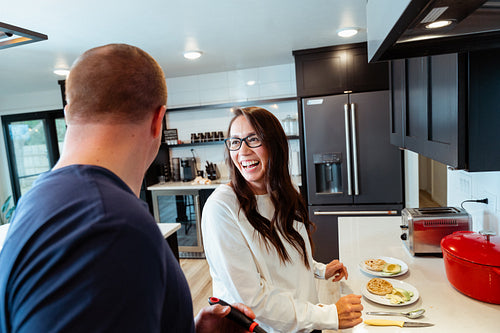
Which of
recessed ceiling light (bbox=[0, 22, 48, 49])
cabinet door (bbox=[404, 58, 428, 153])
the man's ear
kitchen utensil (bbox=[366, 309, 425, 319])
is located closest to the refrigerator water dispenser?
cabinet door (bbox=[404, 58, 428, 153])

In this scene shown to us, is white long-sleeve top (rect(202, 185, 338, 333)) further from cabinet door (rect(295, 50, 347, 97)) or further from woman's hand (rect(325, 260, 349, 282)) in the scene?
cabinet door (rect(295, 50, 347, 97))

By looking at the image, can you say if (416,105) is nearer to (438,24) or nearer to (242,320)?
(438,24)

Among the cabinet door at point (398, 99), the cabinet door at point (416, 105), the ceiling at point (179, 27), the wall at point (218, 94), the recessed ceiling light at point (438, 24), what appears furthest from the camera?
the wall at point (218, 94)

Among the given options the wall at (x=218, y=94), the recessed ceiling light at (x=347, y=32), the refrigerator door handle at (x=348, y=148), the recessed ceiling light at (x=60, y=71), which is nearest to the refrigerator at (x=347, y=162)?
the refrigerator door handle at (x=348, y=148)

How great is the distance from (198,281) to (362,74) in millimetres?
2716

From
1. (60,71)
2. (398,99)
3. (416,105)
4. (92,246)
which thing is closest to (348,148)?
(398,99)

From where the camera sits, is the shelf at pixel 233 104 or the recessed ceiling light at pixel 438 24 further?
the shelf at pixel 233 104

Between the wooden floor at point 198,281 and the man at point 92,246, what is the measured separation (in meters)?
2.47

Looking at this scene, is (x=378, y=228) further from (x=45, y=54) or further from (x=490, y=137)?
(x=45, y=54)

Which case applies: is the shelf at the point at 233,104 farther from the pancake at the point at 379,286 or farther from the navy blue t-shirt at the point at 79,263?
the navy blue t-shirt at the point at 79,263

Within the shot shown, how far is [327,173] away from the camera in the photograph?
3.39 m

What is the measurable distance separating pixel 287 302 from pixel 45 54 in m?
3.04

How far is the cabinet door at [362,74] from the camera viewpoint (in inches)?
126

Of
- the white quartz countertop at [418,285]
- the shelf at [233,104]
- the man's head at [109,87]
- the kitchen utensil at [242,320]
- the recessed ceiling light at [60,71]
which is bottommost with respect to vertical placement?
the white quartz countertop at [418,285]
